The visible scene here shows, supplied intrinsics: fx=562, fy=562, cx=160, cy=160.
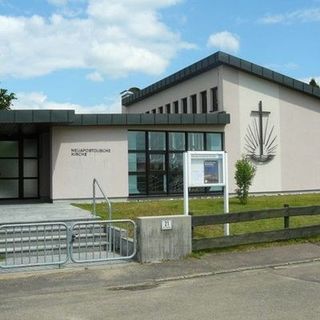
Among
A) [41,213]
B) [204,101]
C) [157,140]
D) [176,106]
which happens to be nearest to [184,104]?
[176,106]

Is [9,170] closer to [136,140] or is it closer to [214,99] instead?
[136,140]

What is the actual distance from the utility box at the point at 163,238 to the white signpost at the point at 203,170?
120 centimetres

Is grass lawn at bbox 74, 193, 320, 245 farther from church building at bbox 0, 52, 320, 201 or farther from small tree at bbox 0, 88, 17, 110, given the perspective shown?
small tree at bbox 0, 88, 17, 110

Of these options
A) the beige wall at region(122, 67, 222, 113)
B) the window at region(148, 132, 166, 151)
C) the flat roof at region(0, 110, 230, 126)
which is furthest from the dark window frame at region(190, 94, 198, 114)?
the window at region(148, 132, 166, 151)

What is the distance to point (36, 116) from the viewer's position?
1961 centimetres

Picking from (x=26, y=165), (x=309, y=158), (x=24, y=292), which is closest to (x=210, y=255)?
(x=24, y=292)

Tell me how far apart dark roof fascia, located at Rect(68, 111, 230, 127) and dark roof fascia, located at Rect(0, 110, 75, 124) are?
1.14m

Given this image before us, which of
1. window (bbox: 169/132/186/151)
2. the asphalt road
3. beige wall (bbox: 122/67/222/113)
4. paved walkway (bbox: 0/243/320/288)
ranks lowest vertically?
the asphalt road

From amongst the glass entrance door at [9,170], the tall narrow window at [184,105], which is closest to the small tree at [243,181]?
the tall narrow window at [184,105]

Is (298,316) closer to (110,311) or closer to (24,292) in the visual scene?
(110,311)

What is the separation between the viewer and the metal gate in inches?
422

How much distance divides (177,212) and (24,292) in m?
8.31

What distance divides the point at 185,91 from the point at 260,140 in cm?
561

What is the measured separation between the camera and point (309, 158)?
26094 millimetres
